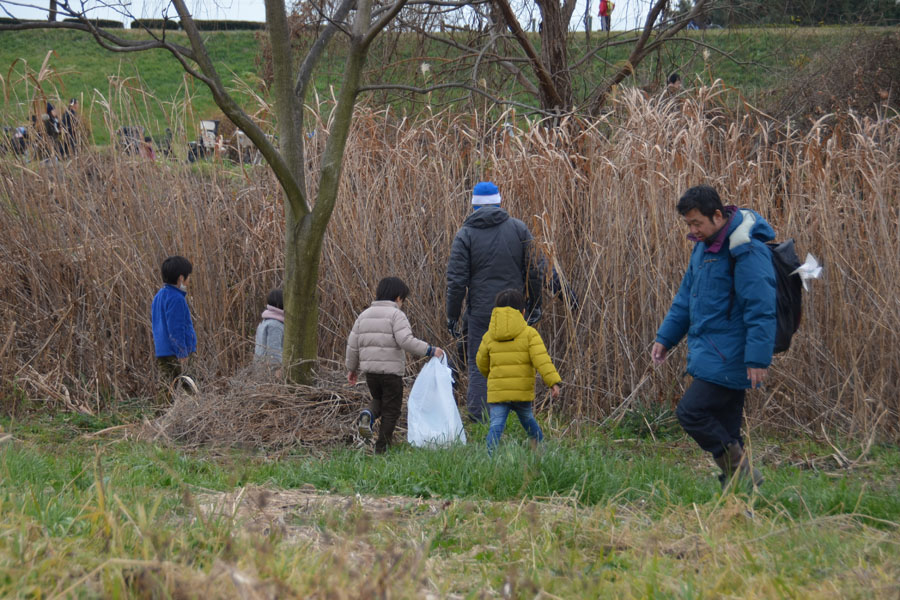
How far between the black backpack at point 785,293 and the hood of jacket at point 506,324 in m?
1.37

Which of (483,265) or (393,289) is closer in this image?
(393,289)

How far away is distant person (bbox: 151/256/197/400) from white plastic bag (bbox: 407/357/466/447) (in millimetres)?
2187

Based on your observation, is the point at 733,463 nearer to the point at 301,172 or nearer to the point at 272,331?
the point at 301,172

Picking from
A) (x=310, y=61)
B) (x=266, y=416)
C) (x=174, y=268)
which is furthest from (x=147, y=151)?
(x=266, y=416)

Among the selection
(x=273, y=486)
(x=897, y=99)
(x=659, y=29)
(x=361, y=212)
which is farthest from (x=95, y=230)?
(x=897, y=99)

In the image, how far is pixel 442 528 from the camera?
11.0 ft

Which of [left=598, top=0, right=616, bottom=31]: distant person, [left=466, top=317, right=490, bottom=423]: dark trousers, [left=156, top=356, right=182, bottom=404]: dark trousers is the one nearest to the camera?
[left=466, top=317, right=490, bottom=423]: dark trousers

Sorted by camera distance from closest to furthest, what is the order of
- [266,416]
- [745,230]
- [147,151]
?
[745,230]
[266,416]
[147,151]

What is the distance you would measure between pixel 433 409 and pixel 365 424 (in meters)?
0.46

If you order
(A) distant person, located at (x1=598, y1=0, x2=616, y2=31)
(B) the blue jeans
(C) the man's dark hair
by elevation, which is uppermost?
(A) distant person, located at (x1=598, y1=0, x2=616, y2=31)

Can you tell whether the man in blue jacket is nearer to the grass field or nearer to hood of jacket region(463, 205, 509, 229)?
the grass field

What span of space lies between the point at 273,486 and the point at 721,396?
7.30 feet

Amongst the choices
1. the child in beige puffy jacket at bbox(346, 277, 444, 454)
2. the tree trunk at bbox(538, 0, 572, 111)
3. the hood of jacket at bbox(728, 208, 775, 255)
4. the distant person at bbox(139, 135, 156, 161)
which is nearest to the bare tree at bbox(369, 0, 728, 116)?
the tree trunk at bbox(538, 0, 572, 111)

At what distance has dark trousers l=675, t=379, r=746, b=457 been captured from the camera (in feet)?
13.1
